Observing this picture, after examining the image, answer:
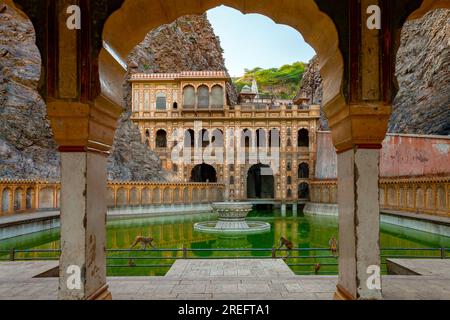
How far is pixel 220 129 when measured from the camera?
34.8m

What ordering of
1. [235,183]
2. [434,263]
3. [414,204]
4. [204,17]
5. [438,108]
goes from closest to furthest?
[434,263]
[414,204]
[438,108]
[235,183]
[204,17]

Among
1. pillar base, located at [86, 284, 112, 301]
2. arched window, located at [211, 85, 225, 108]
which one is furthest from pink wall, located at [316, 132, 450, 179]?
pillar base, located at [86, 284, 112, 301]

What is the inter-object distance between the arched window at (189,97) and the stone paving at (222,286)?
29650 millimetres

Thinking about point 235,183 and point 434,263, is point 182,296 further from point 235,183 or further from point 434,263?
point 235,183

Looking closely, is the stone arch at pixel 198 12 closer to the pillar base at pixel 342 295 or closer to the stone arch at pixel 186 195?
the pillar base at pixel 342 295

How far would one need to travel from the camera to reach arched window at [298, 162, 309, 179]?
118ft

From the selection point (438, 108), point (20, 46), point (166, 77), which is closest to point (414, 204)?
point (438, 108)

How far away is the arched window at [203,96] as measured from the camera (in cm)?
3506

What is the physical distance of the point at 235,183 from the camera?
34500 mm

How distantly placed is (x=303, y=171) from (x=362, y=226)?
33.5m

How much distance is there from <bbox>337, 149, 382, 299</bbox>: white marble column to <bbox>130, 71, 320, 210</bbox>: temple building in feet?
98.3

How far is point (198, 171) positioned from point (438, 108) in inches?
919

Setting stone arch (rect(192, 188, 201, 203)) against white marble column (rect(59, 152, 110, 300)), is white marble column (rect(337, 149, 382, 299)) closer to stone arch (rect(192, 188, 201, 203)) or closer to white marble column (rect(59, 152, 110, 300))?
white marble column (rect(59, 152, 110, 300))

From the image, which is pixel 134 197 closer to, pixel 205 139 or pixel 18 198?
pixel 18 198
